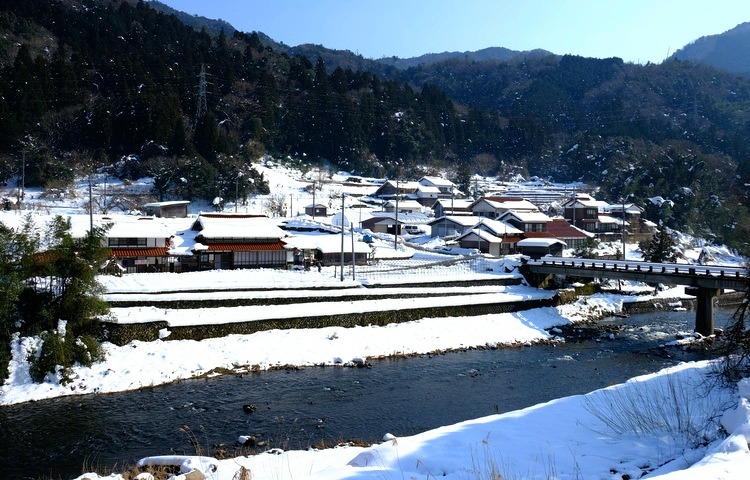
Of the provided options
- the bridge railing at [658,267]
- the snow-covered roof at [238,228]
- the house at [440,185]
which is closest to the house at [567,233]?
the bridge railing at [658,267]

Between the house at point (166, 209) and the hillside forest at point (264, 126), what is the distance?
7.47 m

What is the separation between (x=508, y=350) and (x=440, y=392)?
27.4 ft

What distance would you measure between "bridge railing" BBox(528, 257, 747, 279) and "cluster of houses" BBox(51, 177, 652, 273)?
515 cm

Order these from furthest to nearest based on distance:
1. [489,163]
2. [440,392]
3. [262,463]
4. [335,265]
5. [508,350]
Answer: [489,163] → [335,265] → [508,350] → [440,392] → [262,463]

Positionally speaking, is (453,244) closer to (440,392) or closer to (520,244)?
(520,244)

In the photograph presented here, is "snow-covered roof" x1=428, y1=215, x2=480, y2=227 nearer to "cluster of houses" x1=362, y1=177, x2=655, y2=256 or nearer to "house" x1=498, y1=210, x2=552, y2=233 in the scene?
"cluster of houses" x1=362, y1=177, x2=655, y2=256

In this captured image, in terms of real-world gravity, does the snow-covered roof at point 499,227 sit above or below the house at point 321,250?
above

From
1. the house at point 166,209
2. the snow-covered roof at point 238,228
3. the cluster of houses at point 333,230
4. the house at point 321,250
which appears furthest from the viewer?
the house at point 166,209

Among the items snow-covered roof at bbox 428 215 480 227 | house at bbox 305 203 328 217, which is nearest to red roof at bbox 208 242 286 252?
house at bbox 305 203 328 217

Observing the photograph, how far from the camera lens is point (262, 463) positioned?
11469mm

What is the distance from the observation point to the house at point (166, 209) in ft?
159

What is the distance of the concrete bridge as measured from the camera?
30828 millimetres

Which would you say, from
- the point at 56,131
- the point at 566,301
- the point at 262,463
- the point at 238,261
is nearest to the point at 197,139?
the point at 56,131

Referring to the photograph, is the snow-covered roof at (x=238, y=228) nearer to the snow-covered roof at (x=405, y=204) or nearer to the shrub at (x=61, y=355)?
the shrub at (x=61, y=355)
